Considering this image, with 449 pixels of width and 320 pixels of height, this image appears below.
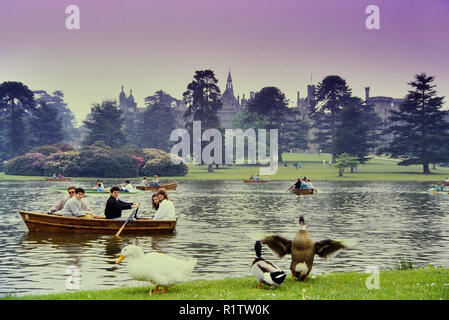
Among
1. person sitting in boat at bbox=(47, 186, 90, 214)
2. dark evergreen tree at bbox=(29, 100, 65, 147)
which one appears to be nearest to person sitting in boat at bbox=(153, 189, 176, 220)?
person sitting in boat at bbox=(47, 186, 90, 214)

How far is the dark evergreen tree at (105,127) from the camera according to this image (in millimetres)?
107625

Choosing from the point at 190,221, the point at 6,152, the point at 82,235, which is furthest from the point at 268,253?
the point at 6,152

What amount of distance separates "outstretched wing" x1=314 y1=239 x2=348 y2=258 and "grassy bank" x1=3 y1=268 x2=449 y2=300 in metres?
0.70

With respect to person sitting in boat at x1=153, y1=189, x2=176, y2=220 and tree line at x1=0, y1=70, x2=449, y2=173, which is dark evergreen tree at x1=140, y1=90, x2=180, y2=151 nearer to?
tree line at x1=0, y1=70, x2=449, y2=173

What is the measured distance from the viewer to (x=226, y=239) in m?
25.6

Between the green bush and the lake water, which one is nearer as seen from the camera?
the lake water

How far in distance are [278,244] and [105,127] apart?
9889cm

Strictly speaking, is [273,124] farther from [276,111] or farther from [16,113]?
[16,113]

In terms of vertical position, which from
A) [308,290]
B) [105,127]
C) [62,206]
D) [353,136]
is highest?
[105,127]

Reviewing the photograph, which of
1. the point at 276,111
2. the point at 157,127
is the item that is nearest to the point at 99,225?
the point at 276,111

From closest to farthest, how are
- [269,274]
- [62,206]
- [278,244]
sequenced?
[269,274]
[278,244]
[62,206]

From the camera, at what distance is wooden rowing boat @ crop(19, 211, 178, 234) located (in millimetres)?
25469

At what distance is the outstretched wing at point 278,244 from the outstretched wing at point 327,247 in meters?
0.62
